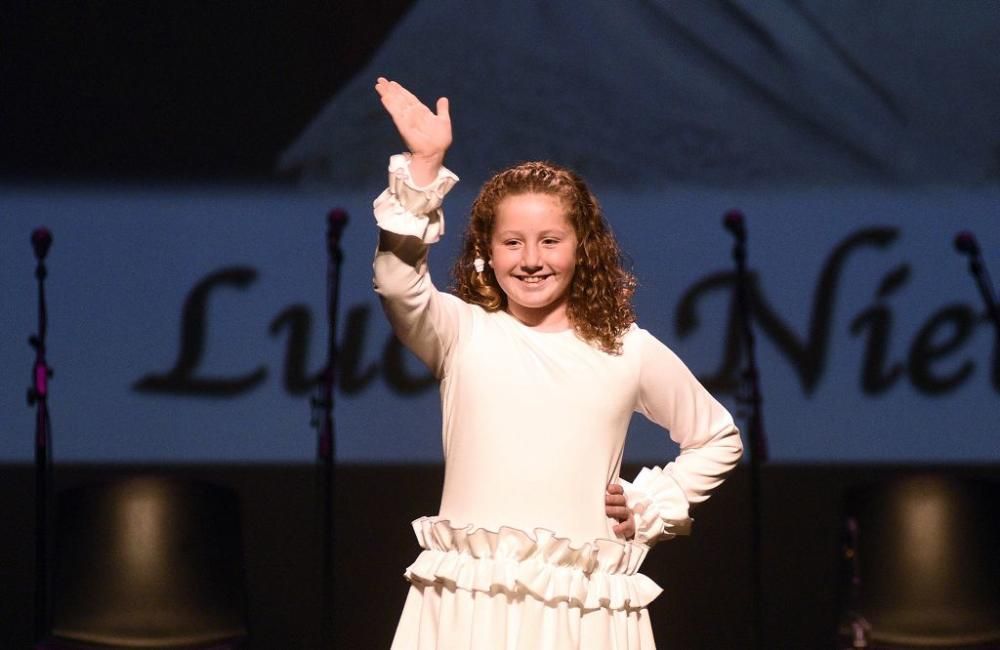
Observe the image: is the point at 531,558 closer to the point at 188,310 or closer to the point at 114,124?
the point at 188,310

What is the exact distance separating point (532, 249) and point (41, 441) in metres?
2.18

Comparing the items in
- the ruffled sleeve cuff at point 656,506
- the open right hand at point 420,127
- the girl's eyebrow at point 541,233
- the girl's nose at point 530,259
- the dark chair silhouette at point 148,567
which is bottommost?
the dark chair silhouette at point 148,567

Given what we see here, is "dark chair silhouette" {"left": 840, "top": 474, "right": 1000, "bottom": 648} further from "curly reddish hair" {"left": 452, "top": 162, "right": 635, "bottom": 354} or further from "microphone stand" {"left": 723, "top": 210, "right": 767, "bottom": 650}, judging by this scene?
"curly reddish hair" {"left": 452, "top": 162, "right": 635, "bottom": 354}

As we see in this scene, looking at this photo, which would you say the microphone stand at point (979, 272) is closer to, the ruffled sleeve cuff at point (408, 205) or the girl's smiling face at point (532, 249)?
the girl's smiling face at point (532, 249)

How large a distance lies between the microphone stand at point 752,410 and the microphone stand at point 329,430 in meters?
1.11

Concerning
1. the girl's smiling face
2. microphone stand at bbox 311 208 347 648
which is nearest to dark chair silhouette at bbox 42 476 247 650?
microphone stand at bbox 311 208 347 648

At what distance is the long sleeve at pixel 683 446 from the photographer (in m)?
2.37

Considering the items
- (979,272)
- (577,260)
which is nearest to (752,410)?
(979,272)

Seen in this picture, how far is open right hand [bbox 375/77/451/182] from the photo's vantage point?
209 cm

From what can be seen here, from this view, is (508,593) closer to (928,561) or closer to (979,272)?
(928,561)

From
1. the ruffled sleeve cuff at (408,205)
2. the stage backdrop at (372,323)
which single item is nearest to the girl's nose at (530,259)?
the ruffled sleeve cuff at (408,205)

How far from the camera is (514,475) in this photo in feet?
7.20

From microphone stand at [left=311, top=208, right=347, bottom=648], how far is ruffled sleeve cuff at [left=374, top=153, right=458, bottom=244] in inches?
73.3

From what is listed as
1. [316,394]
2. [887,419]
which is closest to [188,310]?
[316,394]
